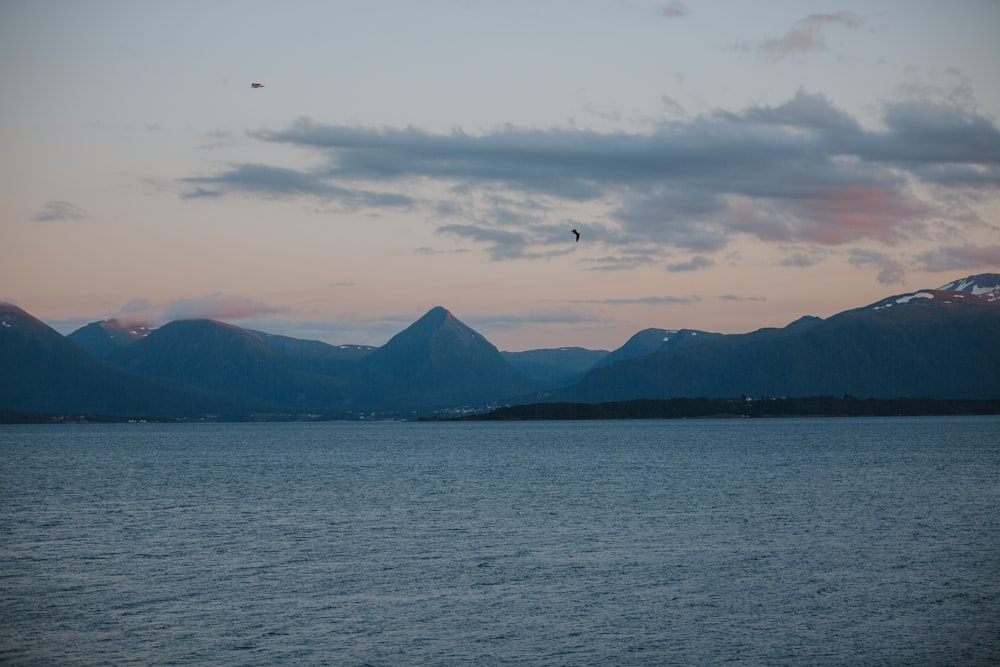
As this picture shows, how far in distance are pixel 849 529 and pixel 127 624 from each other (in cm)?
4777

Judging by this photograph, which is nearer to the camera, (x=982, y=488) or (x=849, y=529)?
(x=849, y=529)

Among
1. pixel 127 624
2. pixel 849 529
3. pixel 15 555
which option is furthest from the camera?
pixel 849 529

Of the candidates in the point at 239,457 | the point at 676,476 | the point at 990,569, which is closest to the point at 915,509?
the point at 990,569

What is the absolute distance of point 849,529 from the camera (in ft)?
228

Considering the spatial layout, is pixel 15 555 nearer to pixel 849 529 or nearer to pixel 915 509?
pixel 849 529

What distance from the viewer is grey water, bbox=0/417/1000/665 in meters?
39.8

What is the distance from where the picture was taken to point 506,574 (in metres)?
53.6

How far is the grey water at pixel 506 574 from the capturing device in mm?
39844

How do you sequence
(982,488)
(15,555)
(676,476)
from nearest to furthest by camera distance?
1. (15,555)
2. (982,488)
3. (676,476)

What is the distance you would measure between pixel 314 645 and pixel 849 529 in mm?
43001

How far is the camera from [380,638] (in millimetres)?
41062

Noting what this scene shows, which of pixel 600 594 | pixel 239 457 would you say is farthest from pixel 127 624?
pixel 239 457

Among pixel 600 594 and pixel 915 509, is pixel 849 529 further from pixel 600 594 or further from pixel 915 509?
pixel 600 594

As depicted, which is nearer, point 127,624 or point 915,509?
point 127,624
